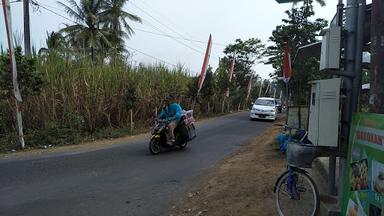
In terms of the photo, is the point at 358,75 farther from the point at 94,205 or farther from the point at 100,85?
the point at 100,85

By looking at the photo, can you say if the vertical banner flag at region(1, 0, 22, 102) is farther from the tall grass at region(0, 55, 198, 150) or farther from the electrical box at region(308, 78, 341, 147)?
the electrical box at region(308, 78, 341, 147)

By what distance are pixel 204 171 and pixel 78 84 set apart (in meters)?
9.25

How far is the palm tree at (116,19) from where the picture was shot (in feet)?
126

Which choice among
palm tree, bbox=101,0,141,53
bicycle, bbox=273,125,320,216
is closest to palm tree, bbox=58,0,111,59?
palm tree, bbox=101,0,141,53

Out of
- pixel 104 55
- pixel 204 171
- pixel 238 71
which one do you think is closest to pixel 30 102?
pixel 104 55

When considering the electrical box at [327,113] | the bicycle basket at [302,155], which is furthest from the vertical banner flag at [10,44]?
the electrical box at [327,113]

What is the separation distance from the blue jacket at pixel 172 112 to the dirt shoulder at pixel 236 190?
251cm

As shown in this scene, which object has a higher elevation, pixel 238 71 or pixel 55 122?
pixel 238 71

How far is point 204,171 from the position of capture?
31.4 ft

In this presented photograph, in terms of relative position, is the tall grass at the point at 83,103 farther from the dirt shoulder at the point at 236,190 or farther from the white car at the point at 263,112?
the white car at the point at 263,112

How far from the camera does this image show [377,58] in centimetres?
426

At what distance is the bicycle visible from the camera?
501cm

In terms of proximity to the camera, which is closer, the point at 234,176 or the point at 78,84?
the point at 234,176

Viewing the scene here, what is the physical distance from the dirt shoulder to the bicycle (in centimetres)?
45
